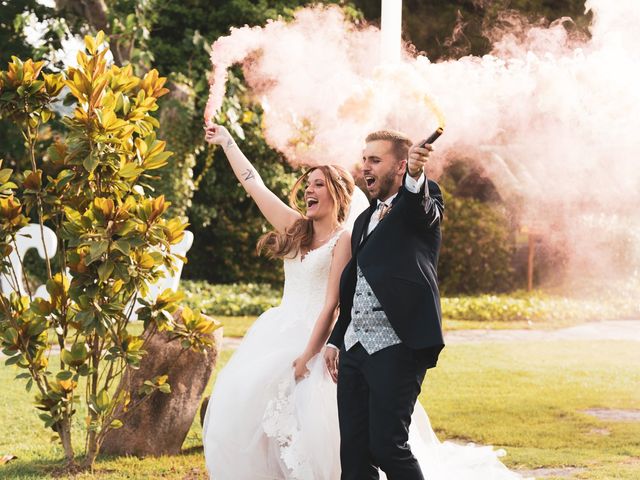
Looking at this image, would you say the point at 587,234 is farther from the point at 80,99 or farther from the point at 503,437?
the point at 80,99

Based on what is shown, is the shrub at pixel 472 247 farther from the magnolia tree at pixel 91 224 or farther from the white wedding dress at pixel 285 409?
the white wedding dress at pixel 285 409

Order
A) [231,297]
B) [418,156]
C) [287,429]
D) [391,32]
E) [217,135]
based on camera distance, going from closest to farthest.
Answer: [418,156] → [287,429] → [217,135] → [391,32] → [231,297]

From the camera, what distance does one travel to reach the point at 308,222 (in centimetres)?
451

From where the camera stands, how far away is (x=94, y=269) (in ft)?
16.0

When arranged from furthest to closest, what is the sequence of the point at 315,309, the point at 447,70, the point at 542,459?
1. the point at 447,70
2. the point at 542,459
3. the point at 315,309

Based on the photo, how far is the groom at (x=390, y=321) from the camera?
3518 millimetres

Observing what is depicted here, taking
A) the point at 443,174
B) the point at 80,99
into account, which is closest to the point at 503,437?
the point at 80,99

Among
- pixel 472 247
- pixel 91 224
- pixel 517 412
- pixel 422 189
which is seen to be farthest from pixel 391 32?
pixel 472 247

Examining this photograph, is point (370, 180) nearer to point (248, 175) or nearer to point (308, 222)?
point (308, 222)

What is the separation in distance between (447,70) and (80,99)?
2599 millimetres

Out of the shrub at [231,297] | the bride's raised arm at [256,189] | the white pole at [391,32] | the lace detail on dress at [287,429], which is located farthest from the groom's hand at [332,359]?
the shrub at [231,297]

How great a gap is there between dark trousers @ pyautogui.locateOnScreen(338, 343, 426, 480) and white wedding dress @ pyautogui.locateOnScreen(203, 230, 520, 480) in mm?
442

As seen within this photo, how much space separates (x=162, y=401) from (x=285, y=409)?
1603 mm

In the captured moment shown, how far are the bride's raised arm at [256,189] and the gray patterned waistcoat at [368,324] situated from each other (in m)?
0.95
